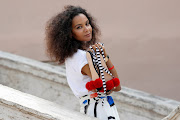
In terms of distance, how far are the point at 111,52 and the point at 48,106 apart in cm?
478

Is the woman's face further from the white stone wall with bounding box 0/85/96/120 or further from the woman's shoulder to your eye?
the white stone wall with bounding box 0/85/96/120

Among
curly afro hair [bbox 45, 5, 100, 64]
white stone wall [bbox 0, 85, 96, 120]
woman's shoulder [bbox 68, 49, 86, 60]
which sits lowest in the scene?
white stone wall [bbox 0, 85, 96, 120]

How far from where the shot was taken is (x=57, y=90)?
218 inches

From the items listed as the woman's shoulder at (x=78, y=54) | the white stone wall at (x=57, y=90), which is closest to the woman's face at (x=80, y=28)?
the woman's shoulder at (x=78, y=54)

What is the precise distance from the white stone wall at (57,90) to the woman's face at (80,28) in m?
2.10

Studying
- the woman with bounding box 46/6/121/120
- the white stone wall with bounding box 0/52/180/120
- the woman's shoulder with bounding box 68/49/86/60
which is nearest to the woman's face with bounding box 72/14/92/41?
the woman with bounding box 46/6/121/120

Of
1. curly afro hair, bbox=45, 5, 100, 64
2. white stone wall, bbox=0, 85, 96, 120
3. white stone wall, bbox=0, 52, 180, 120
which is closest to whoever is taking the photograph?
white stone wall, bbox=0, 85, 96, 120

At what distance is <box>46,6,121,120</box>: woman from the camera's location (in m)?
2.90

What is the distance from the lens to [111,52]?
748cm

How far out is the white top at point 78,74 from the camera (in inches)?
115

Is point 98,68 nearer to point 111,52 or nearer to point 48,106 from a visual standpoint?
point 48,106

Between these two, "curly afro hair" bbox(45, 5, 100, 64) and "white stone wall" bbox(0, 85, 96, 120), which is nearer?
"white stone wall" bbox(0, 85, 96, 120)

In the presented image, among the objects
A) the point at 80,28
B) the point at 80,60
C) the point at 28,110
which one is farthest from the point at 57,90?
the point at 28,110

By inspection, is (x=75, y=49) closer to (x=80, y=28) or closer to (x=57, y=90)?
(x=80, y=28)
